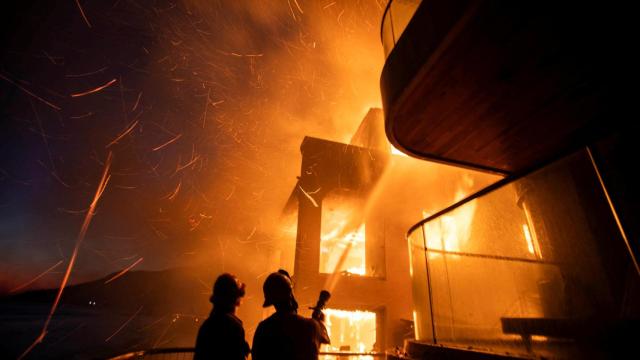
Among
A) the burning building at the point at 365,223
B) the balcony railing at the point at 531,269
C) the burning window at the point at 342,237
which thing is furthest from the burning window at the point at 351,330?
the balcony railing at the point at 531,269

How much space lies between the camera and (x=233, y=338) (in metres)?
2.66

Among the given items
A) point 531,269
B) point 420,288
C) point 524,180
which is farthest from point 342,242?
point 524,180

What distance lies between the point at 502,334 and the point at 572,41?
12.4 feet

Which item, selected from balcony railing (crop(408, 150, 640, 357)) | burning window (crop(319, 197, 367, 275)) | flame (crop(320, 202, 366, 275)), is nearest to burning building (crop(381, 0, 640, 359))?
balcony railing (crop(408, 150, 640, 357))

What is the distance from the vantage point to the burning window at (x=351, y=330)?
1282cm

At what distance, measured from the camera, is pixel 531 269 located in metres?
3.94

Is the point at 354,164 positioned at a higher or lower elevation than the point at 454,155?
higher

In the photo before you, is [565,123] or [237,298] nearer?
[237,298]

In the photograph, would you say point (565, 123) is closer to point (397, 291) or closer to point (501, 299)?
point (501, 299)

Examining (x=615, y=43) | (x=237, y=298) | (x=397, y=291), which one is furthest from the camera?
(x=397, y=291)

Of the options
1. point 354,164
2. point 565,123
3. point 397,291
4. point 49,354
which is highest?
point 354,164

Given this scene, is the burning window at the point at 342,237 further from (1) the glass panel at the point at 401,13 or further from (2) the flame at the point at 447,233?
(1) the glass panel at the point at 401,13

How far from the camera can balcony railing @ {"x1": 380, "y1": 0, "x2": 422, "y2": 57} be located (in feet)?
18.5

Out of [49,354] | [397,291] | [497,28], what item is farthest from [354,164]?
[49,354]
